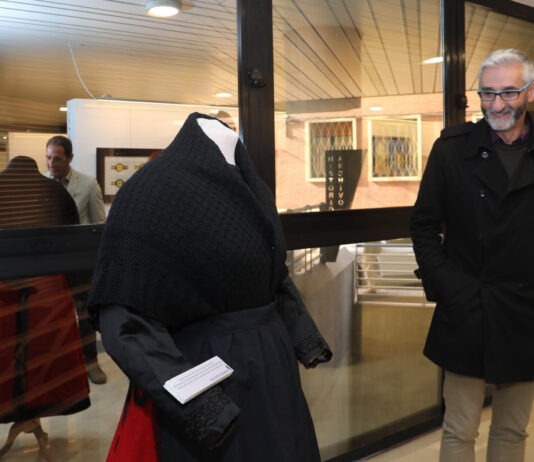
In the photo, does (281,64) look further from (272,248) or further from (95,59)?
(272,248)

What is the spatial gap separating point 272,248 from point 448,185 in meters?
0.89

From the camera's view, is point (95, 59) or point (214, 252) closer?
point (214, 252)

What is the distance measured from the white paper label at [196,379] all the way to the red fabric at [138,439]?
0.48 ft

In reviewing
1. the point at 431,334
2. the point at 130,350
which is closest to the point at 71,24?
the point at 130,350

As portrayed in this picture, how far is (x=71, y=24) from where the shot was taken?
175 centimetres

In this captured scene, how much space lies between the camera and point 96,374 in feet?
6.21

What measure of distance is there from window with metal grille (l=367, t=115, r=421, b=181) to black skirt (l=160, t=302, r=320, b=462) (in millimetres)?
1635

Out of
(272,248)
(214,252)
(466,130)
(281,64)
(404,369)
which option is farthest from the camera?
(404,369)

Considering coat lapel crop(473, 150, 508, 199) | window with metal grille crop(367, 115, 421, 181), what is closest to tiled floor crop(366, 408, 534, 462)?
window with metal grille crop(367, 115, 421, 181)

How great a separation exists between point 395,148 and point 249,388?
193cm

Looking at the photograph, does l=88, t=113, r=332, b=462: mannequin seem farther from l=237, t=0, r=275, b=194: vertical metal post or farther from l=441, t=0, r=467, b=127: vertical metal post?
l=441, t=0, r=467, b=127: vertical metal post

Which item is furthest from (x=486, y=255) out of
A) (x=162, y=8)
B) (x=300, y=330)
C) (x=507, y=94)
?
(x=162, y=8)

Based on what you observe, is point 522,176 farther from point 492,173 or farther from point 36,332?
point 36,332

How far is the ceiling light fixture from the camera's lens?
1.93m
